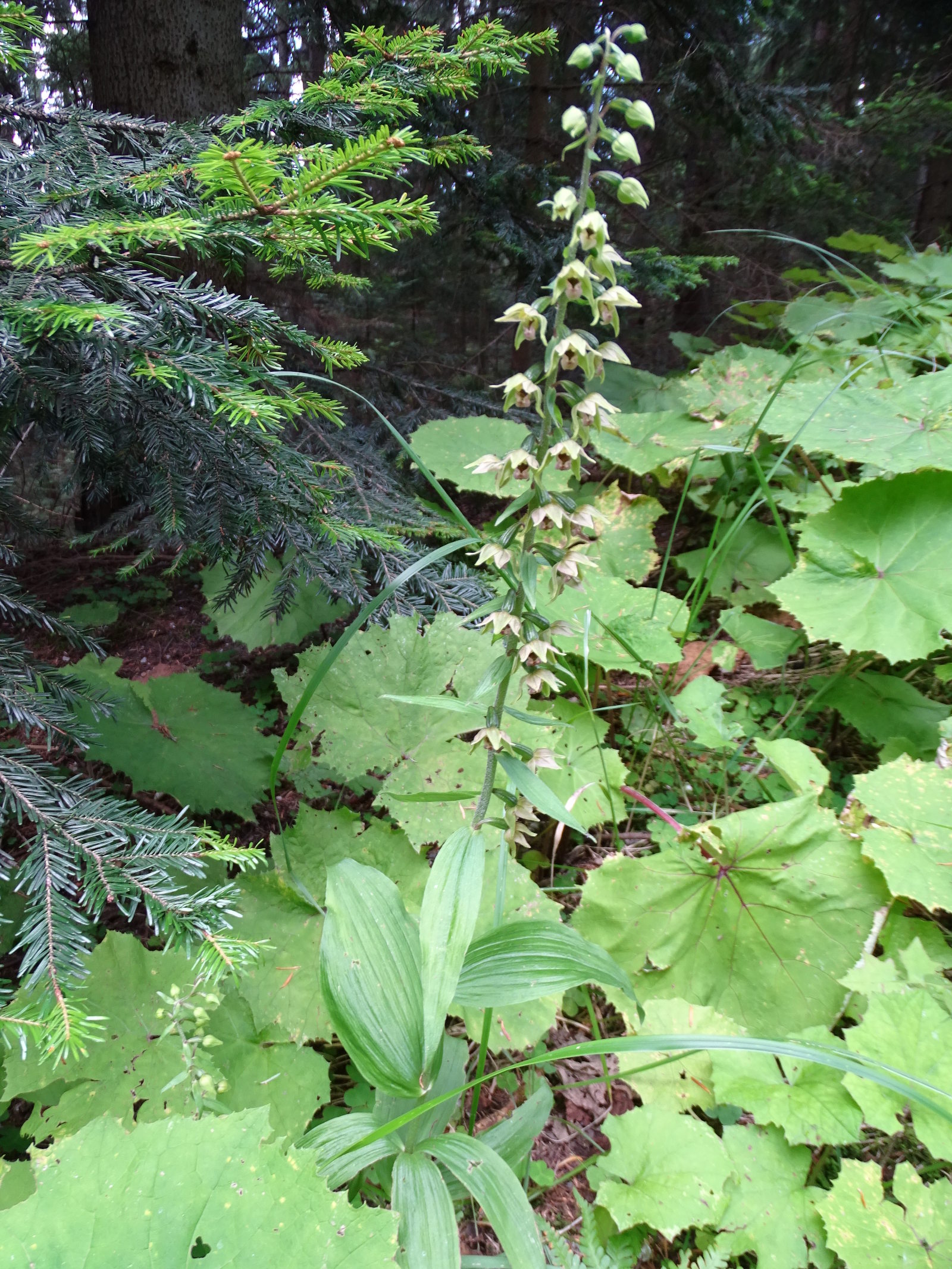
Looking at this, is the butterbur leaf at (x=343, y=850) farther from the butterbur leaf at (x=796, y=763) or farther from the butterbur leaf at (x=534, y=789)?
the butterbur leaf at (x=796, y=763)

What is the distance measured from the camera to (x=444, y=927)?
1.20 metres

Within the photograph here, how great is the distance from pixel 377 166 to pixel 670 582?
2399 mm

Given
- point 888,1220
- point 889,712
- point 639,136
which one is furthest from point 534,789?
point 639,136

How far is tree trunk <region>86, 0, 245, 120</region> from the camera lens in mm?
2902

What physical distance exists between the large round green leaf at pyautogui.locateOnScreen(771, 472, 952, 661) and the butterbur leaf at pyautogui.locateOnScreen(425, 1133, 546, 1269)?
171cm

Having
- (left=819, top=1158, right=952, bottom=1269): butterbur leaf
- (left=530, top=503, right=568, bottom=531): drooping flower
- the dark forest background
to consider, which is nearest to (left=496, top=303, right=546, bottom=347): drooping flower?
(left=530, top=503, right=568, bottom=531): drooping flower

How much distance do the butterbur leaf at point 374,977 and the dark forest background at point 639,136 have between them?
2574 millimetres

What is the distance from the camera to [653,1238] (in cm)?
137

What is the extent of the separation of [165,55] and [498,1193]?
4.36 meters

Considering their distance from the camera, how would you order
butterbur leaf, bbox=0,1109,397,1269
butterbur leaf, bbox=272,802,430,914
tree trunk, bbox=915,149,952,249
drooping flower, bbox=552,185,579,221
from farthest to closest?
tree trunk, bbox=915,149,952,249, butterbur leaf, bbox=272,802,430,914, drooping flower, bbox=552,185,579,221, butterbur leaf, bbox=0,1109,397,1269

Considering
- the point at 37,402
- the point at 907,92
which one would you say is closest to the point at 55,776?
the point at 37,402

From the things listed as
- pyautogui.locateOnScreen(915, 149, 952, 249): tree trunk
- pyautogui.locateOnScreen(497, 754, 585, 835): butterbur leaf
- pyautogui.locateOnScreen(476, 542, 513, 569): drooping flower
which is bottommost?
pyautogui.locateOnScreen(497, 754, 585, 835): butterbur leaf

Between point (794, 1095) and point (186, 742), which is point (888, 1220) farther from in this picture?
point (186, 742)

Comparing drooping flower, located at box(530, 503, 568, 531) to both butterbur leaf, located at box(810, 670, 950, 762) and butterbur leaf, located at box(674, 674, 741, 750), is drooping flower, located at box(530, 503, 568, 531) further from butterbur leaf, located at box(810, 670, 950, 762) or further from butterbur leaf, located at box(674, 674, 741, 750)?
butterbur leaf, located at box(810, 670, 950, 762)
